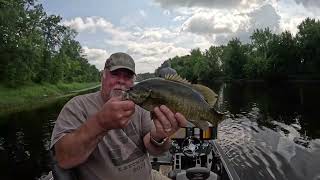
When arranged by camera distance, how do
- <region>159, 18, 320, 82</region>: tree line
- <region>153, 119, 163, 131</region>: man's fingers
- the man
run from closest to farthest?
1. the man
2. <region>153, 119, 163, 131</region>: man's fingers
3. <region>159, 18, 320, 82</region>: tree line

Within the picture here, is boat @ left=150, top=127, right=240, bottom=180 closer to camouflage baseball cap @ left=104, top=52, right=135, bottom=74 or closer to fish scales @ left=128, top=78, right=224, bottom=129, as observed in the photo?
camouflage baseball cap @ left=104, top=52, right=135, bottom=74

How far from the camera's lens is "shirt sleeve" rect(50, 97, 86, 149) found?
351 cm

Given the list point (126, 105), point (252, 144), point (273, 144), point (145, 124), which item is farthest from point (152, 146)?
point (273, 144)

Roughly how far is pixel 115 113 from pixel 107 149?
3.21 ft

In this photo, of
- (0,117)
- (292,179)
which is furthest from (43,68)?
(292,179)

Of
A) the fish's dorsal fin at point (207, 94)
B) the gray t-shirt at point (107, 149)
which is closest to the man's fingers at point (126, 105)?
the gray t-shirt at point (107, 149)

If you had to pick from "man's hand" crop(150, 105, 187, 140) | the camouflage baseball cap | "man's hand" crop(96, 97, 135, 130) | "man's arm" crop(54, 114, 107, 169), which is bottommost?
"man's arm" crop(54, 114, 107, 169)

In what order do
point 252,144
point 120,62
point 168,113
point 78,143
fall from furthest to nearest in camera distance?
point 252,144 < point 120,62 < point 168,113 < point 78,143

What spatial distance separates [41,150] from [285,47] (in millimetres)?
85084

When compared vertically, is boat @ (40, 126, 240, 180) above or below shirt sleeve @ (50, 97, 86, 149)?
below

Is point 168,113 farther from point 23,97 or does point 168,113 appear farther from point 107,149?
point 23,97

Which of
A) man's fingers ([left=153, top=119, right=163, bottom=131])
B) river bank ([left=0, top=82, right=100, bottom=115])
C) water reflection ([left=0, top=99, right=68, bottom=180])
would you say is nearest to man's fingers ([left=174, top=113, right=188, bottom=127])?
man's fingers ([left=153, top=119, right=163, bottom=131])

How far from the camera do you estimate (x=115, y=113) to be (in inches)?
115

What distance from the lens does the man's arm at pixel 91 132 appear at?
294 cm
